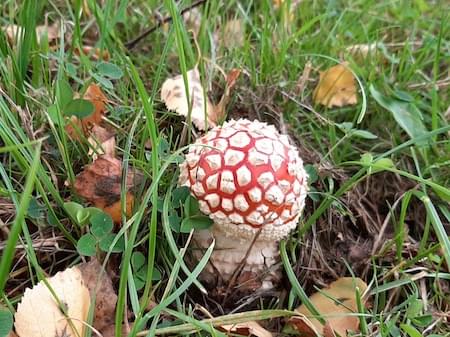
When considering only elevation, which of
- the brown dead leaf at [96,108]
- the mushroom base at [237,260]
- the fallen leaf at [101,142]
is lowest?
the mushroom base at [237,260]

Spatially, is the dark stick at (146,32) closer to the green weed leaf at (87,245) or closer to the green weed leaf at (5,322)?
the green weed leaf at (87,245)

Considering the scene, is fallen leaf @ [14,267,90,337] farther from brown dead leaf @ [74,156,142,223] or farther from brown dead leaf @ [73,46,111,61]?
brown dead leaf @ [73,46,111,61]

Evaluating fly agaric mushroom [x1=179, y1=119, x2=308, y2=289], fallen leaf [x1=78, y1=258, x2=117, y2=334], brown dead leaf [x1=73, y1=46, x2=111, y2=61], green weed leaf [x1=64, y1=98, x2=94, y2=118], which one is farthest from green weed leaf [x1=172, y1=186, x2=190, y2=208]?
brown dead leaf [x1=73, y1=46, x2=111, y2=61]

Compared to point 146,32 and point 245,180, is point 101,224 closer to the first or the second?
point 245,180

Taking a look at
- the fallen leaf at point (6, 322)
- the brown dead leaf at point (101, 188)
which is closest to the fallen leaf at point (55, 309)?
the fallen leaf at point (6, 322)

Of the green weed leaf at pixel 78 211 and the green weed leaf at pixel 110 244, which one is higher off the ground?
the green weed leaf at pixel 78 211

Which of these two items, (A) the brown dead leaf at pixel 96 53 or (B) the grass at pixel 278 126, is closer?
(B) the grass at pixel 278 126
